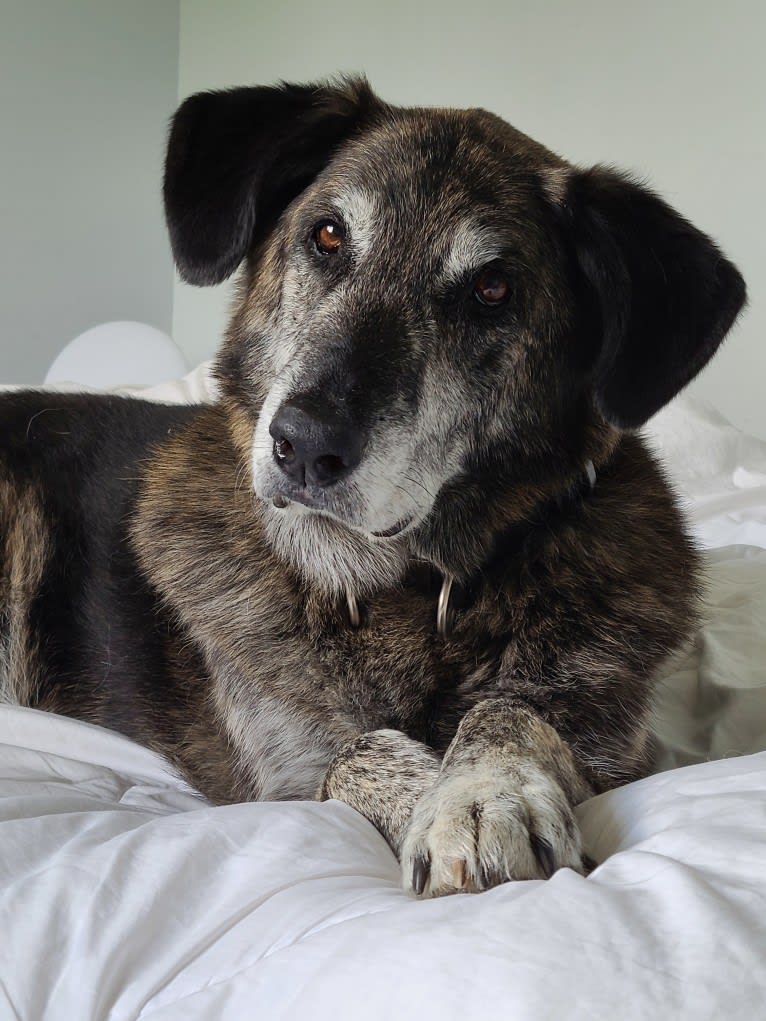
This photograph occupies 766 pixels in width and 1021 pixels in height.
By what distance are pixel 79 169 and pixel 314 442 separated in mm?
4762

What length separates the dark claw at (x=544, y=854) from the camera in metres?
0.97

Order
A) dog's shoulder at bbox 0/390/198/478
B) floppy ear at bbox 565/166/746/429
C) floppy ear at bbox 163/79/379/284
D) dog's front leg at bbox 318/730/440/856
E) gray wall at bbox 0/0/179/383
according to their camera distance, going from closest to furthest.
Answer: dog's front leg at bbox 318/730/440/856 < floppy ear at bbox 565/166/746/429 < floppy ear at bbox 163/79/379/284 < dog's shoulder at bbox 0/390/198/478 < gray wall at bbox 0/0/179/383

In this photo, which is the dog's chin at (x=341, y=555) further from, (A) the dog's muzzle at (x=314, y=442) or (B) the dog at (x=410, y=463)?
(A) the dog's muzzle at (x=314, y=442)

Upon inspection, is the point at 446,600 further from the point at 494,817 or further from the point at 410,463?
the point at 494,817

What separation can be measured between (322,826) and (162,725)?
2.12ft

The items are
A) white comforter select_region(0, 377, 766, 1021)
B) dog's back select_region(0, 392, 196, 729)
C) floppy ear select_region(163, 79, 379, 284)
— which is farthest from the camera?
dog's back select_region(0, 392, 196, 729)

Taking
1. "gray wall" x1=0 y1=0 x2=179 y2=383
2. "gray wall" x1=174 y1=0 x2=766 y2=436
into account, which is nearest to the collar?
"gray wall" x1=174 y1=0 x2=766 y2=436

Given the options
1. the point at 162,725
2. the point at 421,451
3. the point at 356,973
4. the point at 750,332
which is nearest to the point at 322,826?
the point at 356,973

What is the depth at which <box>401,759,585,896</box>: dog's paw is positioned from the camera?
3.10 ft

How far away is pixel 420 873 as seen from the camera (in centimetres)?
97

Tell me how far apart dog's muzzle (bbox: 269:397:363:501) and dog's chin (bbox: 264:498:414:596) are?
0.71 ft

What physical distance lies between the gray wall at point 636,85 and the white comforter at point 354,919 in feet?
8.38

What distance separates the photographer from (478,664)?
1389 millimetres

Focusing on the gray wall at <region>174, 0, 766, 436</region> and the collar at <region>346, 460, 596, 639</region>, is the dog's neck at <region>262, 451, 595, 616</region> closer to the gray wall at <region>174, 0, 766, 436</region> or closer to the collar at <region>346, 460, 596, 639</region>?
the collar at <region>346, 460, 596, 639</region>
